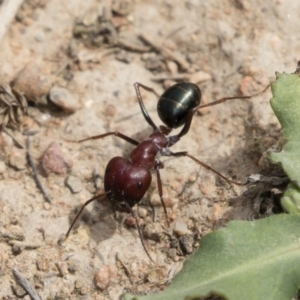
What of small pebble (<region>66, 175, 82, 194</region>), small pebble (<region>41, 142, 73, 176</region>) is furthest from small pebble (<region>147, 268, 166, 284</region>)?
small pebble (<region>41, 142, 73, 176</region>)

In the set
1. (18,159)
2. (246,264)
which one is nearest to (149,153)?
(18,159)

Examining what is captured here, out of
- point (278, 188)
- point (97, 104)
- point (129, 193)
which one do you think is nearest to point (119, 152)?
point (97, 104)

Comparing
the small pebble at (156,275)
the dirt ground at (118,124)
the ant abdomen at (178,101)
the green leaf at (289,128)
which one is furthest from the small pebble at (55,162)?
the green leaf at (289,128)

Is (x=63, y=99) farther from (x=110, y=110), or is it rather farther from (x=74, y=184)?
(x=74, y=184)

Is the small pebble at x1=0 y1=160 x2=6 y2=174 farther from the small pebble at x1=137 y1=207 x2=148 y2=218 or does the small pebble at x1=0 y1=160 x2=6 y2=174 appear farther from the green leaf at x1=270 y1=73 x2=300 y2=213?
the green leaf at x1=270 y1=73 x2=300 y2=213

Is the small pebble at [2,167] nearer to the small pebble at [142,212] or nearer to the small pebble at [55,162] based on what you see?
the small pebble at [55,162]

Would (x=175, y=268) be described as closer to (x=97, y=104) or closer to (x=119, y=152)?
(x=119, y=152)
